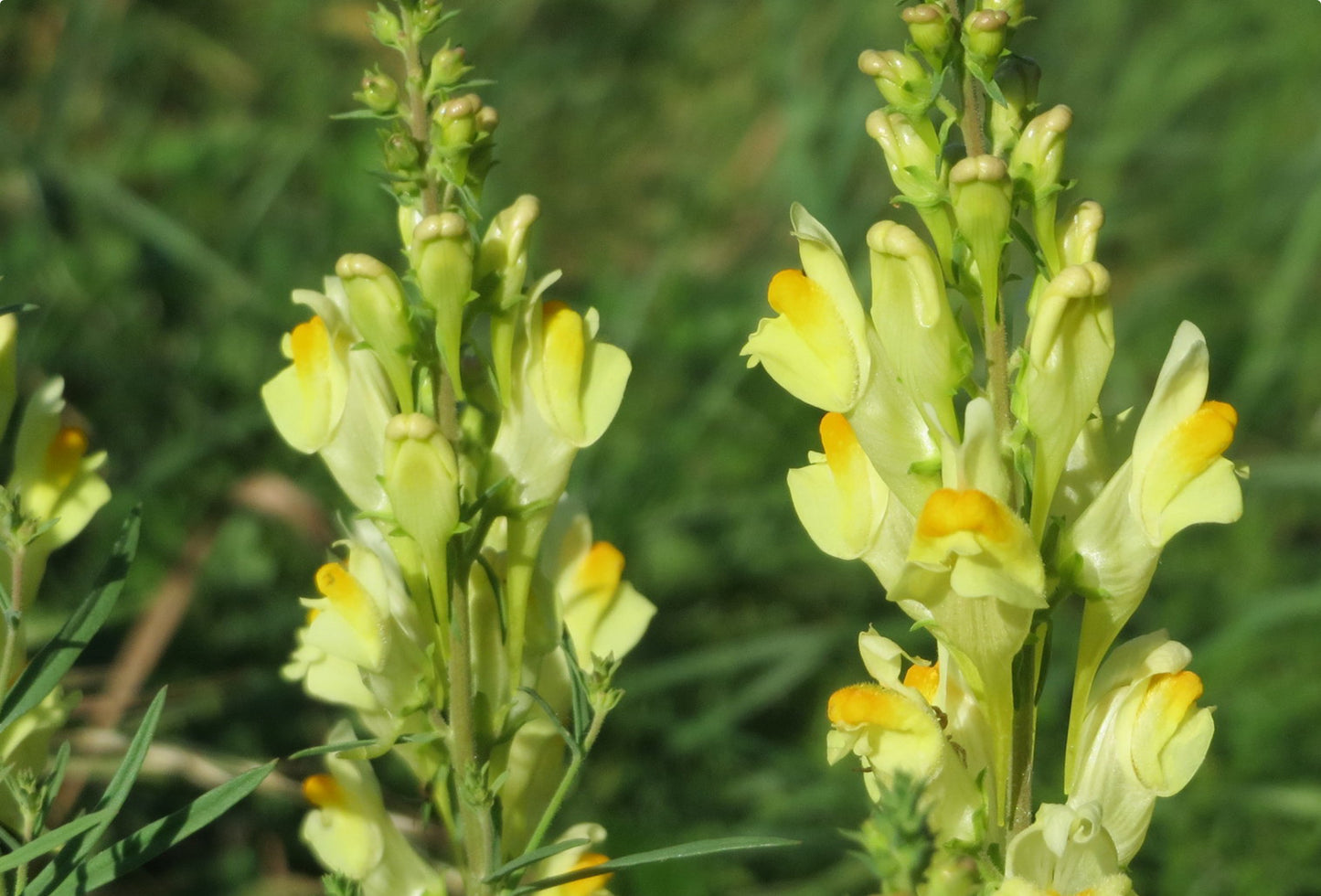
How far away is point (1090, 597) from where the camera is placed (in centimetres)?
119

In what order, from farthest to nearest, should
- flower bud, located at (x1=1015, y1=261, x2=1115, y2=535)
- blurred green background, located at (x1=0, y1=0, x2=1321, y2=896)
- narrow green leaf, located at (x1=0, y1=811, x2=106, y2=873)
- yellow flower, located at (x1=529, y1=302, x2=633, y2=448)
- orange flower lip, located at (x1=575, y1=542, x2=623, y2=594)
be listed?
blurred green background, located at (x1=0, y1=0, x2=1321, y2=896)
orange flower lip, located at (x1=575, y1=542, x2=623, y2=594)
yellow flower, located at (x1=529, y1=302, x2=633, y2=448)
flower bud, located at (x1=1015, y1=261, x2=1115, y2=535)
narrow green leaf, located at (x1=0, y1=811, x2=106, y2=873)

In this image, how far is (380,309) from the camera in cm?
119

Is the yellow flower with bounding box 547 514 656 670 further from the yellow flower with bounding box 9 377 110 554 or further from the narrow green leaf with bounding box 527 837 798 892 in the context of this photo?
the yellow flower with bounding box 9 377 110 554

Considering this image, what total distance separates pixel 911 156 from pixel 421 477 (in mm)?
466

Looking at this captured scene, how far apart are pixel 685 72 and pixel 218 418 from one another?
2102 millimetres

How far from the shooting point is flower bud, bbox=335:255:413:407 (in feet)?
3.86

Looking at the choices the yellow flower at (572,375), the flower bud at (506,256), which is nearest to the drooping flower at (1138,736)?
the yellow flower at (572,375)

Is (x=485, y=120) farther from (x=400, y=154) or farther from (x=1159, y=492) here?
(x=1159, y=492)

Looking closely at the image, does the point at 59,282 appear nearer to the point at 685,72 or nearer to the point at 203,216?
the point at 203,216

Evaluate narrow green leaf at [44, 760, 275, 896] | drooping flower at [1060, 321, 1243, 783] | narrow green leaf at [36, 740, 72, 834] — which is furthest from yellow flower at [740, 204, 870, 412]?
narrow green leaf at [36, 740, 72, 834]

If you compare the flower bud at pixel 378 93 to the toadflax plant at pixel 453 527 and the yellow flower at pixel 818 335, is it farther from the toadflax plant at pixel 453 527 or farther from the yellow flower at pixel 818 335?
the yellow flower at pixel 818 335

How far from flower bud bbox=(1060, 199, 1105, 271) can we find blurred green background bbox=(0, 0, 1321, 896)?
1.02 m

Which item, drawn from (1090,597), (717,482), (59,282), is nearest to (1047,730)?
(717,482)

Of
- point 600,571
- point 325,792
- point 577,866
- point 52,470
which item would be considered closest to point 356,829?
point 325,792
